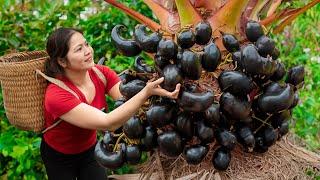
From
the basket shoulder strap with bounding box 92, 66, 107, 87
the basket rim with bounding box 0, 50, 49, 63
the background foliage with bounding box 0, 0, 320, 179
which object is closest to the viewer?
the basket shoulder strap with bounding box 92, 66, 107, 87

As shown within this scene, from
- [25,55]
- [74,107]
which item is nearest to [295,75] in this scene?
[74,107]

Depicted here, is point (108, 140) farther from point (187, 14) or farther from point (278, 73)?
point (278, 73)

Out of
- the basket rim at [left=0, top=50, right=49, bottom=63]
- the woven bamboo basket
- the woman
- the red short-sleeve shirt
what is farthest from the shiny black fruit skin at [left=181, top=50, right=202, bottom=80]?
the basket rim at [left=0, top=50, right=49, bottom=63]

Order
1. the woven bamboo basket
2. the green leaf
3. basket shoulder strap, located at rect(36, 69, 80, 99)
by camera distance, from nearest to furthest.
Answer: basket shoulder strap, located at rect(36, 69, 80, 99) → the woven bamboo basket → the green leaf

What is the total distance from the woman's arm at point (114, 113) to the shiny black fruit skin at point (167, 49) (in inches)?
2.9

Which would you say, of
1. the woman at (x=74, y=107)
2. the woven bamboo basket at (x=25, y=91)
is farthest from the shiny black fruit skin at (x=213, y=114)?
the woven bamboo basket at (x=25, y=91)

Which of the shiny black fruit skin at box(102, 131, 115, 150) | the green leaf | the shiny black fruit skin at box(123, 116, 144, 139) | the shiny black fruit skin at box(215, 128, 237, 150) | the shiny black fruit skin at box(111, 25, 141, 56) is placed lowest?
the green leaf

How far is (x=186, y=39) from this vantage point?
160cm

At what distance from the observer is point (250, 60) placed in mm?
1562

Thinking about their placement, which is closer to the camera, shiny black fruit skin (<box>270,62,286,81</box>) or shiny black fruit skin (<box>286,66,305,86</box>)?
shiny black fruit skin (<box>270,62,286,81</box>)

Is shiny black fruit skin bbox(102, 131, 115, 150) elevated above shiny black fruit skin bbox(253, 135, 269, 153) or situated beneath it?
elevated above

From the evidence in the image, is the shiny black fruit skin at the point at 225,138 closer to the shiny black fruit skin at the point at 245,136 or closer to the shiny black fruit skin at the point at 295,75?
the shiny black fruit skin at the point at 245,136

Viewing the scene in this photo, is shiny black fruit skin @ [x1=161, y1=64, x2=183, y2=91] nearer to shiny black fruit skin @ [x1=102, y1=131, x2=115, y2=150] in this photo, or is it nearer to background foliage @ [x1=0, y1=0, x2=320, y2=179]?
shiny black fruit skin @ [x1=102, y1=131, x2=115, y2=150]

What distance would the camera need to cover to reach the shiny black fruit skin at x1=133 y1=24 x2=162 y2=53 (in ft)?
5.38
